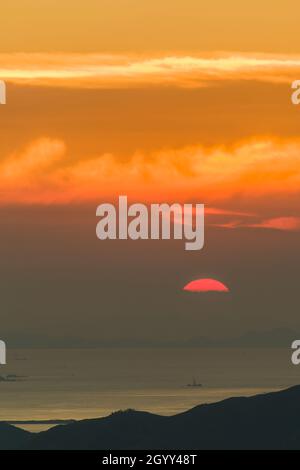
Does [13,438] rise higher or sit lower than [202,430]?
higher

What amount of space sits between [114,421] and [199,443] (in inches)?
635

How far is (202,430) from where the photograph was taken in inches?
4732

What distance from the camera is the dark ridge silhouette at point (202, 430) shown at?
119500mm

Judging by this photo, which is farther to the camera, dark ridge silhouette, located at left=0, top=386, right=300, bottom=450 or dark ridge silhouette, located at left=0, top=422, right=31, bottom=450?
dark ridge silhouette, located at left=0, top=422, right=31, bottom=450

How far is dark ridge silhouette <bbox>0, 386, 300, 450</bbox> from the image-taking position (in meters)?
120

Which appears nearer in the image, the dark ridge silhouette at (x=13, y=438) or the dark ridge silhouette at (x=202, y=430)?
the dark ridge silhouette at (x=202, y=430)

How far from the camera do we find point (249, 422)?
12369 centimetres

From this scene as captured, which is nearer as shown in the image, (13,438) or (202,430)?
(202,430)
